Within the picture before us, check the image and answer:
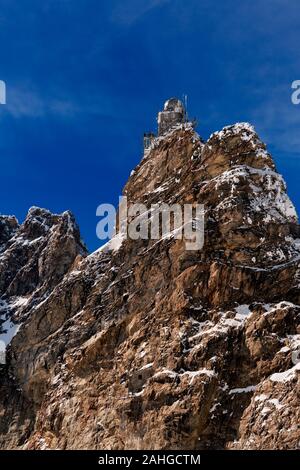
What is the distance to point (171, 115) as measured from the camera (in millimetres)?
138000

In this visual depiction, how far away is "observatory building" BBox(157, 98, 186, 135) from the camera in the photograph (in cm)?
13700

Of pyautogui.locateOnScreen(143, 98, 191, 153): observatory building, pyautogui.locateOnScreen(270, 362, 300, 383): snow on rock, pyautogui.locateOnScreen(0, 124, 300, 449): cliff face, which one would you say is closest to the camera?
pyautogui.locateOnScreen(270, 362, 300, 383): snow on rock

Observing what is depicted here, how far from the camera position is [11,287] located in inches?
6432

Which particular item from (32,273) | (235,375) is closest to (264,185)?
(235,375)

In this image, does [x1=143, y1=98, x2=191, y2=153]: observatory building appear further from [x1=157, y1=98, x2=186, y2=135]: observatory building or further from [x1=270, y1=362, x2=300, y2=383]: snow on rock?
[x1=270, y1=362, x2=300, y2=383]: snow on rock

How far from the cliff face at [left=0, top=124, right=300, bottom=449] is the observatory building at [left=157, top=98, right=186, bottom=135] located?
9043 millimetres

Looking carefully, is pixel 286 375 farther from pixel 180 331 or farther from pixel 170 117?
pixel 170 117

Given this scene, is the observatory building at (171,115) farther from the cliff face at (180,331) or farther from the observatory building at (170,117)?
the cliff face at (180,331)

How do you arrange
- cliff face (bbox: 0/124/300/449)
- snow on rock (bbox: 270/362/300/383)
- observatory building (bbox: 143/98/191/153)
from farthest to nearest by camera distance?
observatory building (bbox: 143/98/191/153), cliff face (bbox: 0/124/300/449), snow on rock (bbox: 270/362/300/383)

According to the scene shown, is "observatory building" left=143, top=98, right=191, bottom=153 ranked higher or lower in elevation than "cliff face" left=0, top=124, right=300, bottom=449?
higher

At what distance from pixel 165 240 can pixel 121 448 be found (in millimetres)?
26994

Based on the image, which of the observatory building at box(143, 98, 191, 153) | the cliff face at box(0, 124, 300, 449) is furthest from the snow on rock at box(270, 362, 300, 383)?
the observatory building at box(143, 98, 191, 153)
